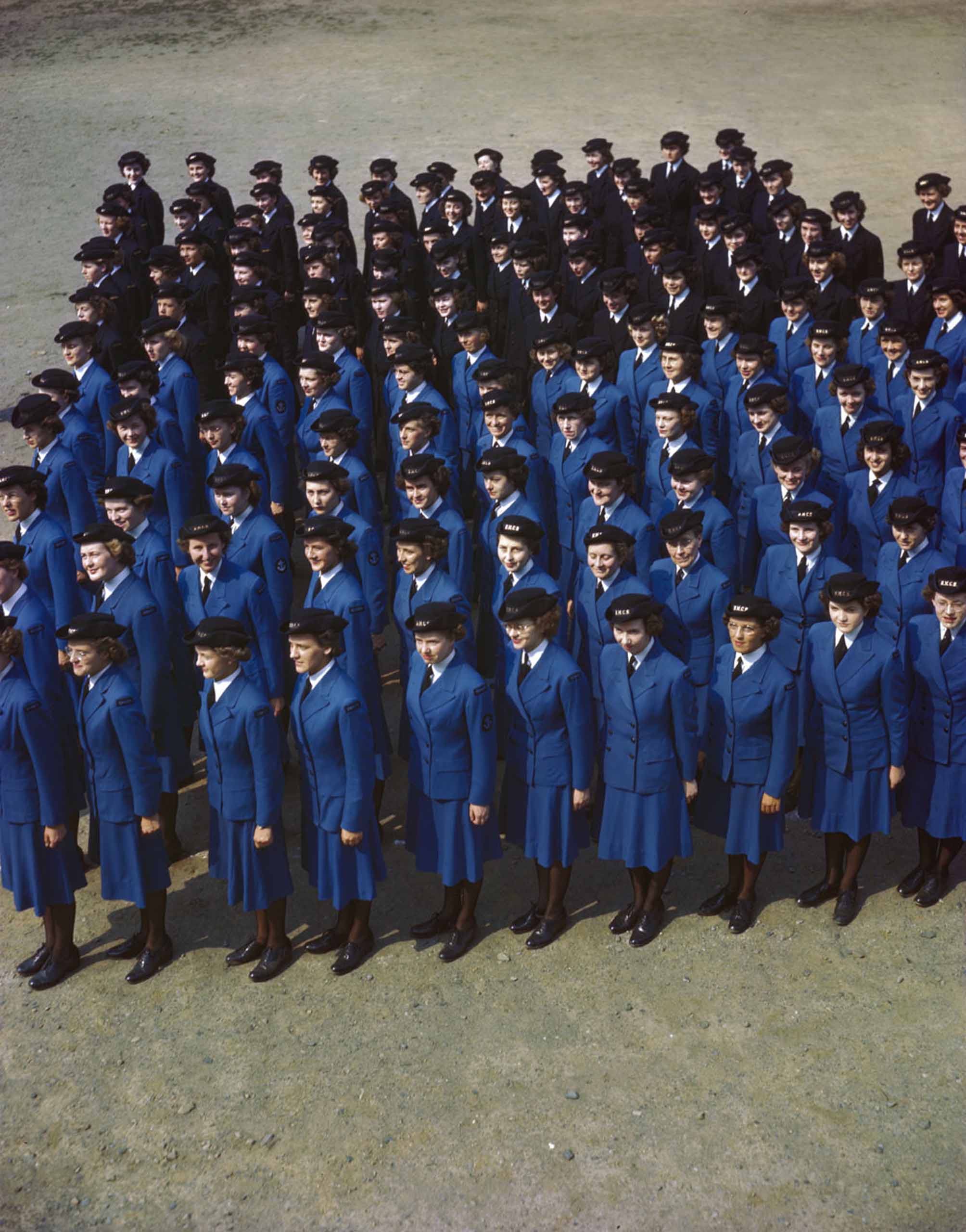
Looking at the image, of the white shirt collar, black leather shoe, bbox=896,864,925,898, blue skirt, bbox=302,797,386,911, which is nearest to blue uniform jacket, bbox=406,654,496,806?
blue skirt, bbox=302,797,386,911

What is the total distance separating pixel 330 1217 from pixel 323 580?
2.80 meters

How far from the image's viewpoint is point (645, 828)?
622 centimetres

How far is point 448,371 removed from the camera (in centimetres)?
1050

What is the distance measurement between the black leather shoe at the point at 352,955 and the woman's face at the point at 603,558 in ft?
6.27

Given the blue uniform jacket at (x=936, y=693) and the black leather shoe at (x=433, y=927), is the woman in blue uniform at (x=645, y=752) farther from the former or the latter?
the blue uniform jacket at (x=936, y=693)

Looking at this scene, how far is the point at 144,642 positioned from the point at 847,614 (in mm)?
3161

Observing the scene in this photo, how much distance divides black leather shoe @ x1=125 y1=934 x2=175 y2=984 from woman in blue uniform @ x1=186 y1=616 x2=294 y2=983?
15.8 inches

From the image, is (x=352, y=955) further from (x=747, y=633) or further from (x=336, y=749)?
(x=747, y=633)

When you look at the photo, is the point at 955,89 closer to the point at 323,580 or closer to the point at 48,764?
the point at 323,580

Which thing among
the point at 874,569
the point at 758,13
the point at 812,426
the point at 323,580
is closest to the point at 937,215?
the point at 812,426

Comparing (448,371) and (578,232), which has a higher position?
(578,232)

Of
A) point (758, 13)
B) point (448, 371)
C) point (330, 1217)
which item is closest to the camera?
point (330, 1217)

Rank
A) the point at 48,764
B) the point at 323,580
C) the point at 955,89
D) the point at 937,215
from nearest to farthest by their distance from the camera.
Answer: the point at 48,764, the point at 323,580, the point at 937,215, the point at 955,89

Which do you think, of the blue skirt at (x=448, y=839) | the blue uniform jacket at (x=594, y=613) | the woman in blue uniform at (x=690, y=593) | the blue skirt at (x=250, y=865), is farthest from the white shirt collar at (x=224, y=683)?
the woman in blue uniform at (x=690, y=593)
